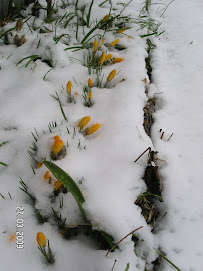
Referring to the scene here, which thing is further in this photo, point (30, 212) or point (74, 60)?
point (74, 60)

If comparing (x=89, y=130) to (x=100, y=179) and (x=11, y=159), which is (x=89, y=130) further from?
(x=11, y=159)

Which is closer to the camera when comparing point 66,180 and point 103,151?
point 66,180

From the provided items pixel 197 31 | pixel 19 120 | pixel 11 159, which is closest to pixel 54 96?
pixel 19 120
